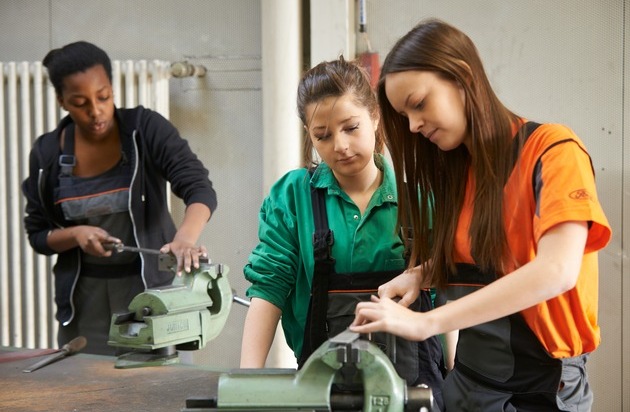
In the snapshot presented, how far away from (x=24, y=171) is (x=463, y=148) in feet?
8.93

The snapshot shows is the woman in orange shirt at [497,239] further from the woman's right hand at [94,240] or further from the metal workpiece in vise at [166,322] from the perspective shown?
the woman's right hand at [94,240]

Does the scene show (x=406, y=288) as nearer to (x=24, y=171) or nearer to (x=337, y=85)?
(x=337, y=85)

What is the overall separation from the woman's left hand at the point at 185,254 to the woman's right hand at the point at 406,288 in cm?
83

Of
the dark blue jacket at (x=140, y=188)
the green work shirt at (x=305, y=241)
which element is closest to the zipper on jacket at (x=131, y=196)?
the dark blue jacket at (x=140, y=188)

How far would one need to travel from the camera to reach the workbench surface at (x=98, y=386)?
1.67 metres

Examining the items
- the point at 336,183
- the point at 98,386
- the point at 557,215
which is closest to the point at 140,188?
the point at 98,386

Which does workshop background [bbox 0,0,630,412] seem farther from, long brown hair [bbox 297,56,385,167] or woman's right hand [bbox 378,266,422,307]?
woman's right hand [bbox 378,266,422,307]

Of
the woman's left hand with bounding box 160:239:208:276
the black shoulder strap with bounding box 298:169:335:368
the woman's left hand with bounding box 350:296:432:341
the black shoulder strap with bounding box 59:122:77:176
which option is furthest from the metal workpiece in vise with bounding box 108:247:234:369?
the woman's left hand with bounding box 350:296:432:341

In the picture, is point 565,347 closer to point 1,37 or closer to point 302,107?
point 302,107

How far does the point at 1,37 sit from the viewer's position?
3.76 metres

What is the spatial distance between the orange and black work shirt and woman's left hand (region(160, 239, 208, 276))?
114cm

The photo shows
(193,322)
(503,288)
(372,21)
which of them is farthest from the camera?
(372,21)

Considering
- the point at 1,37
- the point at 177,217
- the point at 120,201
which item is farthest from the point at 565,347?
the point at 1,37

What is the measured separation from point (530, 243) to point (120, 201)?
158cm
